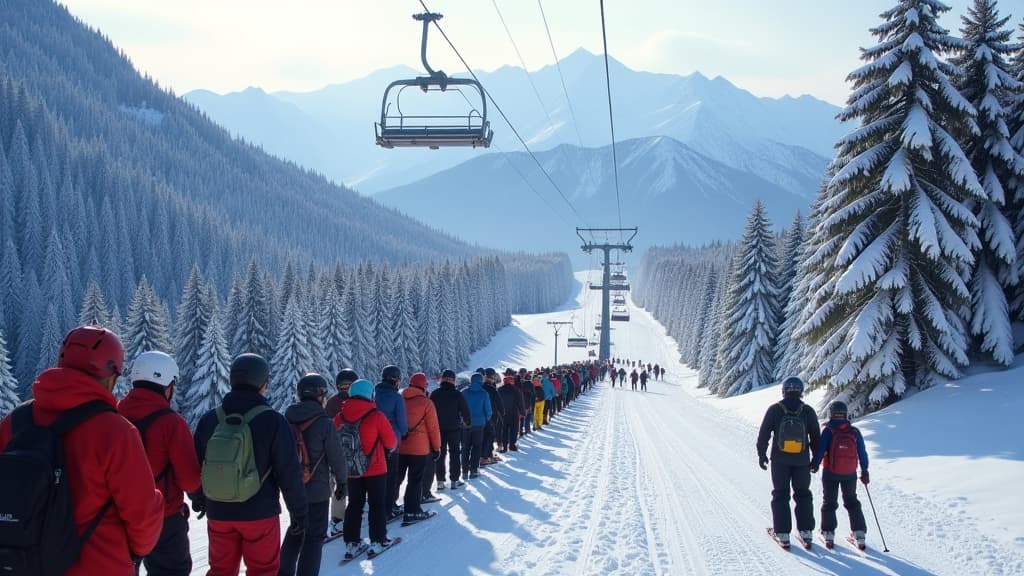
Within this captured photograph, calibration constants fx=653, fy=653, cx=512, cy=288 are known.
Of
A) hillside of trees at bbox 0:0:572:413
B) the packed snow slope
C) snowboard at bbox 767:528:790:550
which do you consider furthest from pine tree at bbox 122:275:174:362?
snowboard at bbox 767:528:790:550

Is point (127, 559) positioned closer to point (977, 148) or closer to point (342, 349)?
point (977, 148)

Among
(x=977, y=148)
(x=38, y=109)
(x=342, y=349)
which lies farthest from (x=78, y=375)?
(x=38, y=109)

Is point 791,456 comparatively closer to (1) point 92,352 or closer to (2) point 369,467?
(2) point 369,467

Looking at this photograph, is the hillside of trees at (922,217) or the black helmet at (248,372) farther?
the hillside of trees at (922,217)

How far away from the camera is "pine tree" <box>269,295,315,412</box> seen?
42312mm

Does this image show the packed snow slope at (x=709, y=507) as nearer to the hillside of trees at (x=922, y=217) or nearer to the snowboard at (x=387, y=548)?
the snowboard at (x=387, y=548)

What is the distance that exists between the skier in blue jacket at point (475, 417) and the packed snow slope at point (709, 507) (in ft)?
1.64

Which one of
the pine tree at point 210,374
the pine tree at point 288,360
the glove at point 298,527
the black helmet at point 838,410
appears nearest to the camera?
the glove at point 298,527

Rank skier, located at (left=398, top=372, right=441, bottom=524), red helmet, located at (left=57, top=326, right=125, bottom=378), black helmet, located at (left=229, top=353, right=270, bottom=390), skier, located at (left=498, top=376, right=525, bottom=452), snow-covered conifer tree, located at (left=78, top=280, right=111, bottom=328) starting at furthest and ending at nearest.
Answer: snow-covered conifer tree, located at (left=78, top=280, right=111, bottom=328), skier, located at (left=498, top=376, right=525, bottom=452), skier, located at (left=398, top=372, right=441, bottom=524), black helmet, located at (left=229, top=353, right=270, bottom=390), red helmet, located at (left=57, top=326, right=125, bottom=378)

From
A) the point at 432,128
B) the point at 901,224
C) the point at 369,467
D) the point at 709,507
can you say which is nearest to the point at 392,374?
the point at 369,467

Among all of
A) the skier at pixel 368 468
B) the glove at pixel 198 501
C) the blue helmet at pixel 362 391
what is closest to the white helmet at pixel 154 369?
the glove at pixel 198 501

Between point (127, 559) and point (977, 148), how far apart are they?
21.9 meters

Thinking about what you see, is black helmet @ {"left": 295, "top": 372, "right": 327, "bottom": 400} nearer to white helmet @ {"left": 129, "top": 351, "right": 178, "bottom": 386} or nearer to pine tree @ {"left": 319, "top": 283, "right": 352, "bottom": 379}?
white helmet @ {"left": 129, "top": 351, "right": 178, "bottom": 386}

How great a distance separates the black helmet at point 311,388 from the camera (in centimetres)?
618
